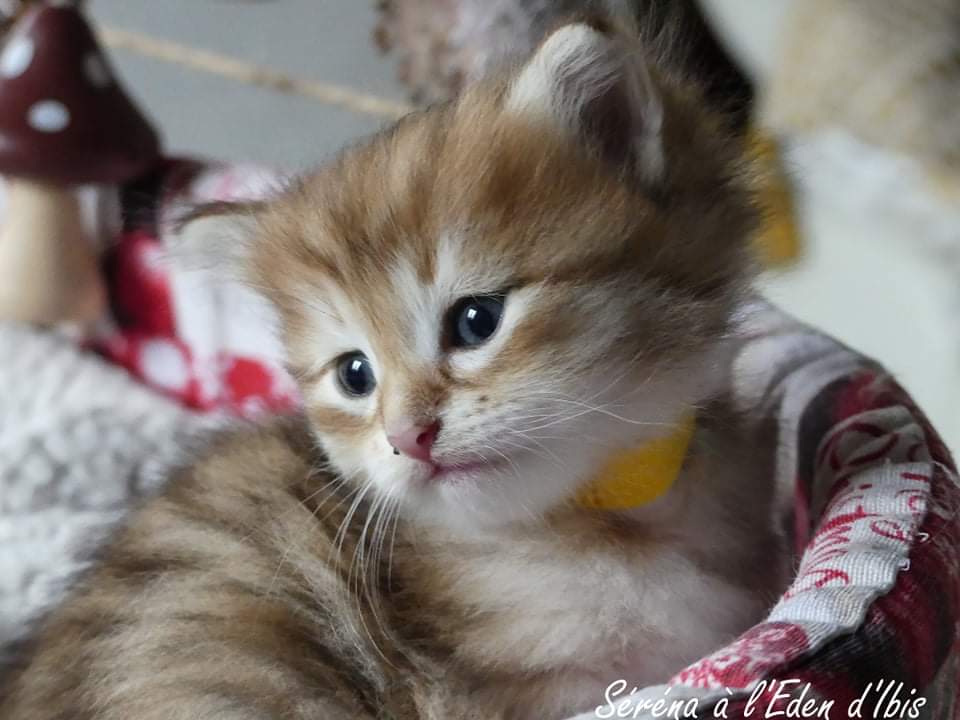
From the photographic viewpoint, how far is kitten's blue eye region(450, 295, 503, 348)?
2.63 feet

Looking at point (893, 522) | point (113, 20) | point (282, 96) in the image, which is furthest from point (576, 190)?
point (113, 20)

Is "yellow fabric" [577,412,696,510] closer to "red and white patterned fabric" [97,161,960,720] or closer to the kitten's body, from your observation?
the kitten's body

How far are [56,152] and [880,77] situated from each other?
4.52 ft

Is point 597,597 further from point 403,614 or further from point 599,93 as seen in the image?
point 599,93

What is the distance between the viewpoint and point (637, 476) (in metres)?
0.88

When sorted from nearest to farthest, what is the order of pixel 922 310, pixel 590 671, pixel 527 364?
pixel 527 364 → pixel 590 671 → pixel 922 310

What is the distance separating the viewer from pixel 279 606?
0.92m

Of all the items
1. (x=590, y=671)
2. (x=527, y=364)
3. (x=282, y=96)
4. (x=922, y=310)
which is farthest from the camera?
(x=282, y=96)

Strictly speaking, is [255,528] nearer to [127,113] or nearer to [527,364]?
[527,364]

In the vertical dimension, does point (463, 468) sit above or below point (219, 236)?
below

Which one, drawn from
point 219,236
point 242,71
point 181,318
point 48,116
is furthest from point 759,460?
point 242,71

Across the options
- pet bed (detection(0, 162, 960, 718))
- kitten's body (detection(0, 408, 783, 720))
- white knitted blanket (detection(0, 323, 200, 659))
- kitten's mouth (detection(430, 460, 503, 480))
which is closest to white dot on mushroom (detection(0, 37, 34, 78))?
pet bed (detection(0, 162, 960, 718))

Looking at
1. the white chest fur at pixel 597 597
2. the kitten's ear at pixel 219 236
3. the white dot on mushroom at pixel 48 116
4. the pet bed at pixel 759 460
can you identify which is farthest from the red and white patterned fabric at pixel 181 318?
the white chest fur at pixel 597 597

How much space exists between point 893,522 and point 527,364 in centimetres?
32
